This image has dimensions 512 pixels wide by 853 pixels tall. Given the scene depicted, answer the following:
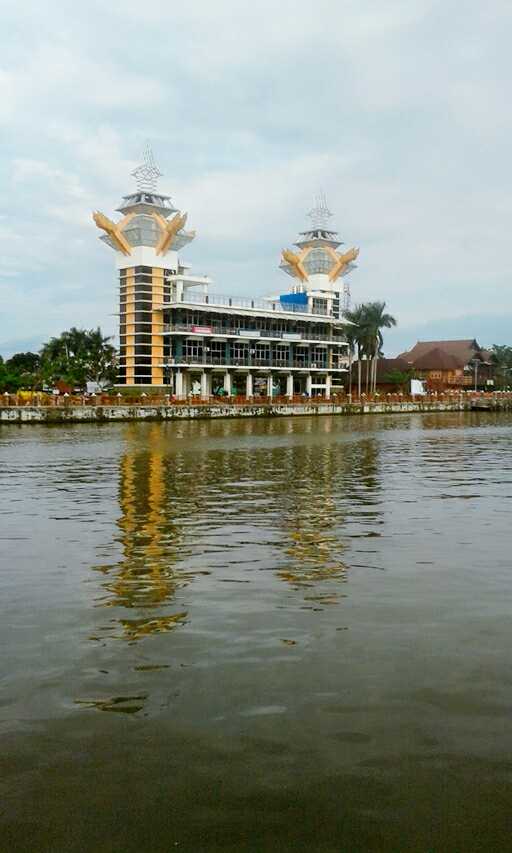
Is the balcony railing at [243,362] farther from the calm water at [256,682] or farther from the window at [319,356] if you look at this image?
the calm water at [256,682]

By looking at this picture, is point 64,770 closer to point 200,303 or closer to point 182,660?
point 182,660

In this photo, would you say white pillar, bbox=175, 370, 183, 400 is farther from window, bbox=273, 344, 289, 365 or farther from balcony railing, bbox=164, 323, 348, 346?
window, bbox=273, 344, 289, 365

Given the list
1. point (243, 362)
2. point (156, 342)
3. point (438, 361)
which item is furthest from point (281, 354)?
point (438, 361)

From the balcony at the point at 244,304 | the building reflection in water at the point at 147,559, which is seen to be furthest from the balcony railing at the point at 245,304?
the building reflection in water at the point at 147,559

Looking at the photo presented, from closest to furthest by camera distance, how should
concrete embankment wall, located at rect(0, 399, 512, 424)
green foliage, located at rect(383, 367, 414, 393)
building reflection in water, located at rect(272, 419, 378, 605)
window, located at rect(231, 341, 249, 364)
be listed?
building reflection in water, located at rect(272, 419, 378, 605)
concrete embankment wall, located at rect(0, 399, 512, 424)
window, located at rect(231, 341, 249, 364)
green foliage, located at rect(383, 367, 414, 393)

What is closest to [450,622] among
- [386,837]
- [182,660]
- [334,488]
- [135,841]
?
[182,660]

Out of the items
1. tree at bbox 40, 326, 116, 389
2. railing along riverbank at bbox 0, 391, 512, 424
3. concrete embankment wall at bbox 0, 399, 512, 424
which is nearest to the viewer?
concrete embankment wall at bbox 0, 399, 512, 424

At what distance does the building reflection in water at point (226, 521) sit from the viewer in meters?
11.1

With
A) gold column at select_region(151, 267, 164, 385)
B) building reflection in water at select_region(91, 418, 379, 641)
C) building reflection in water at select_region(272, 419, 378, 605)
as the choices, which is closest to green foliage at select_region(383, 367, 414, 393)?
gold column at select_region(151, 267, 164, 385)

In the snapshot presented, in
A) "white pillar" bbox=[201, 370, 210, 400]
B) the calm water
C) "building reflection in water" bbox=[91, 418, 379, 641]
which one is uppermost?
"white pillar" bbox=[201, 370, 210, 400]

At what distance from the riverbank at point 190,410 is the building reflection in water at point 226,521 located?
35961mm

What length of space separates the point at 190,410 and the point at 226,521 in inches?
2438

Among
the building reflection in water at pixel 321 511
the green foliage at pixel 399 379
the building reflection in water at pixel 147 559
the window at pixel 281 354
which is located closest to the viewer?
the building reflection in water at pixel 147 559

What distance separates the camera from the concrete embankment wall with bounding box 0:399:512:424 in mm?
69438
